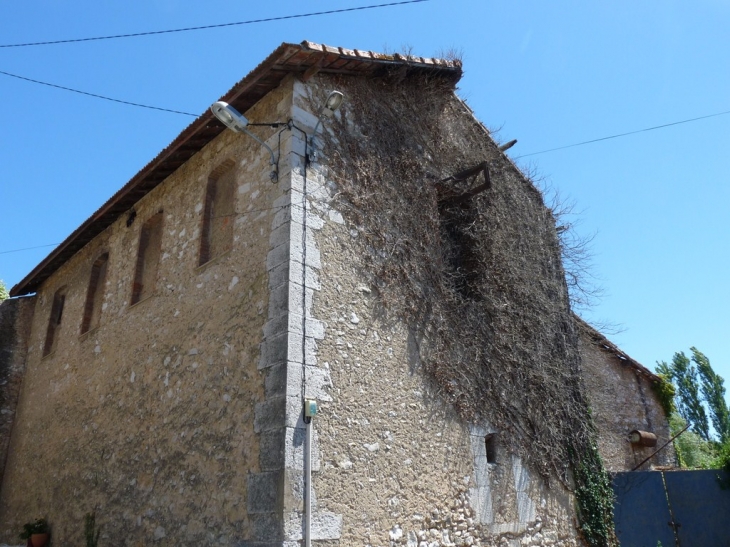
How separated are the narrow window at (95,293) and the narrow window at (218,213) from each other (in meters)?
3.22

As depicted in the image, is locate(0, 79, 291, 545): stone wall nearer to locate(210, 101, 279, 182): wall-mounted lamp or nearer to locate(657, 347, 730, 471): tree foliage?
locate(210, 101, 279, 182): wall-mounted lamp

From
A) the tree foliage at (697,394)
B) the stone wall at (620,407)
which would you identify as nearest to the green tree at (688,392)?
the tree foliage at (697,394)

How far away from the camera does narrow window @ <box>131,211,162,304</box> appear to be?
8.37 m

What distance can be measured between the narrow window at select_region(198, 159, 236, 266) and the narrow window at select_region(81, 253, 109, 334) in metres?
3.22

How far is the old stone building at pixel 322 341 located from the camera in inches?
216

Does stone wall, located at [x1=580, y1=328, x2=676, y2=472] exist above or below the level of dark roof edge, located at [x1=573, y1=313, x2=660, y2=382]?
below

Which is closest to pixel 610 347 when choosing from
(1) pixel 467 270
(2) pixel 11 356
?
(1) pixel 467 270

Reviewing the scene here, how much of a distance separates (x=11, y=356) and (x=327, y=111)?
8836 millimetres

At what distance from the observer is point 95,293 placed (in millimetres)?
9977

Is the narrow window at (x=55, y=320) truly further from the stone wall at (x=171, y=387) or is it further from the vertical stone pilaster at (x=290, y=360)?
the vertical stone pilaster at (x=290, y=360)

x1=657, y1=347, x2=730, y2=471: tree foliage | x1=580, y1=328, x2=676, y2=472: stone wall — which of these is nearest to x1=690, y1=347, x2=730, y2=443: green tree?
x1=657, y1=347, x2=730, y2=471: tree foliage

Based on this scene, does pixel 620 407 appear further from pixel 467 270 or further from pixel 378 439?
pixel 378 439

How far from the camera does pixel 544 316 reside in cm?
890

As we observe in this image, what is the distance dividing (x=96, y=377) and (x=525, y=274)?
6411 millimetres
